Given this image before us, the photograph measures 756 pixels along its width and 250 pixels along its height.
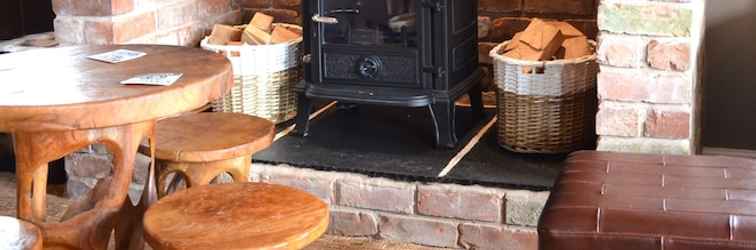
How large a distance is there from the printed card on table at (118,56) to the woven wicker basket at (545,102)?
→ 110 centimetres

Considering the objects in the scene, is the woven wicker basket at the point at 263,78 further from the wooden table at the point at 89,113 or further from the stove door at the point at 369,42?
the wooden table at the point at 89,113

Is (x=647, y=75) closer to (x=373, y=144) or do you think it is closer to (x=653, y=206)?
(x=653, y=206)

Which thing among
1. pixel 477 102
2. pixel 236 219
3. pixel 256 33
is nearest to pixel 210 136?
pixel 236 219

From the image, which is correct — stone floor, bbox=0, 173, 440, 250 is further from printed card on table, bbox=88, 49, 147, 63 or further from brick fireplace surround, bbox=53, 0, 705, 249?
printed card on table, bbox=88, 49, 147, 63

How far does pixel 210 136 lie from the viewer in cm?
257

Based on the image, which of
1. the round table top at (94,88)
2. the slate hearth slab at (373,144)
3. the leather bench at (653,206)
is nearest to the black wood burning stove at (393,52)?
the slate hearth slab at (373,144)

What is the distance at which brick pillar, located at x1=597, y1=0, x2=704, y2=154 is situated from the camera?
2.66 m

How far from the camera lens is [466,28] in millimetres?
3289

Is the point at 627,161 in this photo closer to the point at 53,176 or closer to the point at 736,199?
the point at 736,199

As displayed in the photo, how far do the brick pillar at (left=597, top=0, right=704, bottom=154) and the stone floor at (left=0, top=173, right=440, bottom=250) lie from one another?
66 cm

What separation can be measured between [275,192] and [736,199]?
0.93m

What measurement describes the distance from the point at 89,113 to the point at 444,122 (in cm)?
140

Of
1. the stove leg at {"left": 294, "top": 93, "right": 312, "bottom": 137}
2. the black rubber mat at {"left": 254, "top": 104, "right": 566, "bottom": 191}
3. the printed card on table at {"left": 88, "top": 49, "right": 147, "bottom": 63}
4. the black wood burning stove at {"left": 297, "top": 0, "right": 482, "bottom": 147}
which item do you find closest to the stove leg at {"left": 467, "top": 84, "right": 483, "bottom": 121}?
the black rubber mat at {"left": 254, "top": 104, "right": 566, "bottom": 191}

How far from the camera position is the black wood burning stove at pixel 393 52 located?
3139 millimetres
